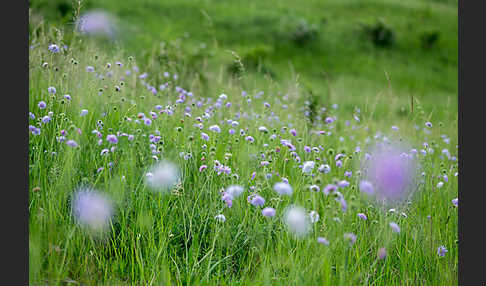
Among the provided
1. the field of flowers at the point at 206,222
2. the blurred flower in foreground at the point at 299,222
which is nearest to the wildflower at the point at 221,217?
the field of flowers at the point at 206,222

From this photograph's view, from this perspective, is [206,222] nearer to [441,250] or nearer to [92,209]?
[92,209]

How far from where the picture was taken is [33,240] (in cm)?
187

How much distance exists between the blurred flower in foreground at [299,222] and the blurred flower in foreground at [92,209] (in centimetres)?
103

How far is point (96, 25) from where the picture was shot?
293 inches

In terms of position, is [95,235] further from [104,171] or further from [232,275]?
[232,275]

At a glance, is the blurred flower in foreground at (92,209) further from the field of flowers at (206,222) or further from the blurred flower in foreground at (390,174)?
the blurred flower in foreground at (390,174)

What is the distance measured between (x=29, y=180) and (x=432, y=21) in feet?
59.6

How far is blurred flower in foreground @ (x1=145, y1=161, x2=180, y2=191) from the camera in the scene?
90.8 inches

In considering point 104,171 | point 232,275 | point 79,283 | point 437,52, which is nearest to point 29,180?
point 104,171

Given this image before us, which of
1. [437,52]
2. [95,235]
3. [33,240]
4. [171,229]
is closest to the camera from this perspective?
[33,240]

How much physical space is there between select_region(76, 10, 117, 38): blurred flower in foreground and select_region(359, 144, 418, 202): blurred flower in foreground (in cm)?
251

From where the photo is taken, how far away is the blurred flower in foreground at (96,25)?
3177 millimetres

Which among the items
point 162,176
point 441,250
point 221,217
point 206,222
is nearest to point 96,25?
point 162,176

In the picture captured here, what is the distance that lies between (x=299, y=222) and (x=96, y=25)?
6.87 metres
